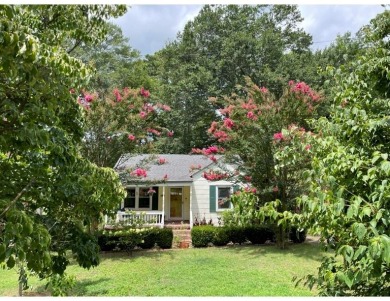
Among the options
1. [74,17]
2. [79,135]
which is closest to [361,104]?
[79,135]

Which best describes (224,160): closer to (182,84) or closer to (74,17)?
(74,17)

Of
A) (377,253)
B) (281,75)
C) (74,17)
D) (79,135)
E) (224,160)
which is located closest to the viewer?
(377,253)

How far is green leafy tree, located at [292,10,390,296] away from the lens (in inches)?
68.6

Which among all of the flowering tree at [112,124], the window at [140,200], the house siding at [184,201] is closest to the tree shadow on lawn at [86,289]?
the flowering tree at [112,124]

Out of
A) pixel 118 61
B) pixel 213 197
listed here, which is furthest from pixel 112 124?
pixel 118 61

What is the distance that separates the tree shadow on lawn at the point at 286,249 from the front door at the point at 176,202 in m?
7.09

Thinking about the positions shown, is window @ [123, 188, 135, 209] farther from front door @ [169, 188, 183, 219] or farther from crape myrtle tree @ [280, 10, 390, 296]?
crape myrtle tree @ [280, 10, 390, 296]

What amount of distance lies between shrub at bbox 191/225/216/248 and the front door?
6842mm

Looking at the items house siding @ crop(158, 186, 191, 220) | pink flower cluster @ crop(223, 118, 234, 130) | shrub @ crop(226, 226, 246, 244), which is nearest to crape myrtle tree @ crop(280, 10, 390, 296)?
pink flower cluster @ crop(223, 118, 234, 130)

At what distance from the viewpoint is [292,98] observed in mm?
11297

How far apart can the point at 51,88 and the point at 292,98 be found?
9901 mm

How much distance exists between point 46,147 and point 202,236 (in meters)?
10.5

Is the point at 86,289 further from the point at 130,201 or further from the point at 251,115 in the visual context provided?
the point at 130,201

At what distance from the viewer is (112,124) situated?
1109 cm
